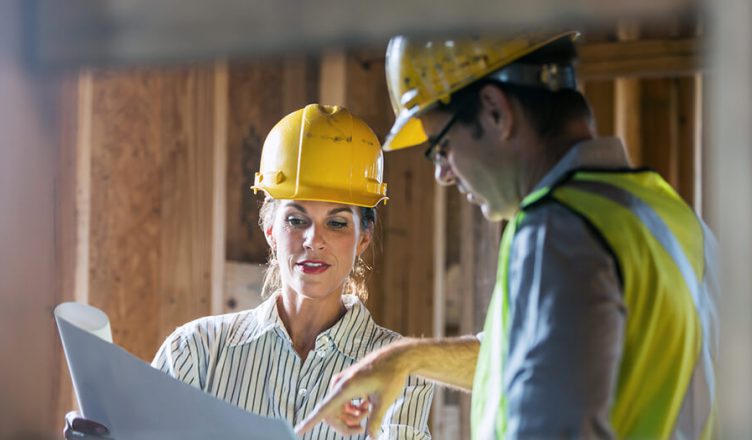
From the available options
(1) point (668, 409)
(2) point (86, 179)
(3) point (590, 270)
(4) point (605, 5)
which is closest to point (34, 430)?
(4) point (605, 5)

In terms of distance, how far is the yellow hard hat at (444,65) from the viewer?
166cm

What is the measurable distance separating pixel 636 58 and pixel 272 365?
9.00 feet

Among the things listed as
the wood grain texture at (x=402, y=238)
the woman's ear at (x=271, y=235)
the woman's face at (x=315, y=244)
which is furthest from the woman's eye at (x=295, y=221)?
the wood grain texture at (x=402, y=238)

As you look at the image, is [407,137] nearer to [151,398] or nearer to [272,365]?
[151,398]

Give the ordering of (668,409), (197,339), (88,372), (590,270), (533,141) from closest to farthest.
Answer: (590,270)
(668,409)
(533,141)
(88,372)
(197,339)

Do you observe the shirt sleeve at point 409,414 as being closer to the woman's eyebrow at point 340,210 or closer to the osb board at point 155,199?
the woman's eyebrow at point 340,210

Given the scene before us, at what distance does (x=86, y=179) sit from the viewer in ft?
15.2

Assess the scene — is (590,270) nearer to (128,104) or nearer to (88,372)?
(88,372)

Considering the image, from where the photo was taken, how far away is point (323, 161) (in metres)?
3.18

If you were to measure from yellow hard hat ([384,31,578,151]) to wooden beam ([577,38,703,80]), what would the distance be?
3.18m

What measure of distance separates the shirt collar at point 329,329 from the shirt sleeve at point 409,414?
0.72ft

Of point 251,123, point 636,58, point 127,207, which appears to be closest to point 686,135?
point 636,58

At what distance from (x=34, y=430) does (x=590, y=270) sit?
2.51 ft

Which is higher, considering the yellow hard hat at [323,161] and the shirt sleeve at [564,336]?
the yellow hard hat at [323,161]
